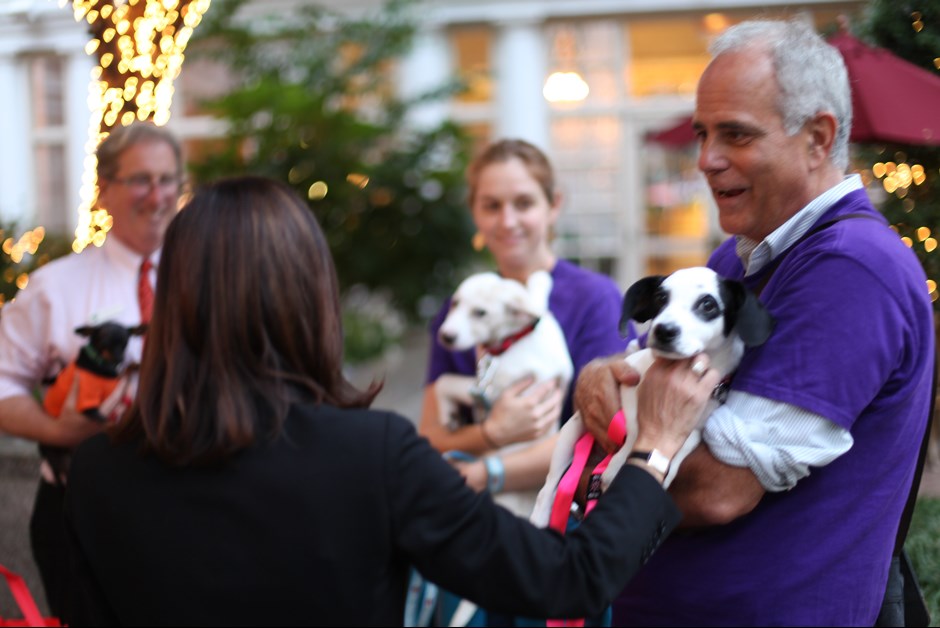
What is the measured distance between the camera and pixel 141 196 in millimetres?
3738

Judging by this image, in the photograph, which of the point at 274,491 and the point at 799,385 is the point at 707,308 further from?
the point at 274,491

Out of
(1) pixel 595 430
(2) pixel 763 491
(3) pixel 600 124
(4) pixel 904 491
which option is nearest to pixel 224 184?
(1) pixel 595 430

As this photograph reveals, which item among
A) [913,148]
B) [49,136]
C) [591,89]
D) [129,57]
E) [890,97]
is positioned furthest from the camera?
[49,136]

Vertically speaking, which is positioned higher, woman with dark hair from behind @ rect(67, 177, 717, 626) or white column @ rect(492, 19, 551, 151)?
white column @ rect(492, 19, 551, 151)

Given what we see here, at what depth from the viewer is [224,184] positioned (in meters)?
1.96

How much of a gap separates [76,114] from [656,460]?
13.6 metres

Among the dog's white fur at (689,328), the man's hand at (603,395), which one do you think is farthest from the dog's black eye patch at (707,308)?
the man's hand at (603,395)

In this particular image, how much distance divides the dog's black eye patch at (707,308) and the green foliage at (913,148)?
2253mm

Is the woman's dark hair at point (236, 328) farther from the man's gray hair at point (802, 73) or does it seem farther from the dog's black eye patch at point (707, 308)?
A: the man's gray hair at point (802, 73)

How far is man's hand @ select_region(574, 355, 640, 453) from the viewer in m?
2.25

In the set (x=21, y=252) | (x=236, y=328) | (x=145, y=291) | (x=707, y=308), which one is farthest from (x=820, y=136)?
(x=21, y=252)

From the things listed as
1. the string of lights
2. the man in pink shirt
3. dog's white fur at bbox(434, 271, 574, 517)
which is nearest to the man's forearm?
dog's white fur at bbox(434, 271, 574, 517)

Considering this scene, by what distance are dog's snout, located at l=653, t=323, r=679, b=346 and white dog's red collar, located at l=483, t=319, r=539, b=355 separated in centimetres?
141

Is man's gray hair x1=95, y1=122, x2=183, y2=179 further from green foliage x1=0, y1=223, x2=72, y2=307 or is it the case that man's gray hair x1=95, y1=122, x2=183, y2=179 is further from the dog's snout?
green foliage x1=0, y1=223, x2=72, y2=307
